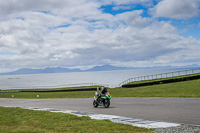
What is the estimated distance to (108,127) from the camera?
9141 mm

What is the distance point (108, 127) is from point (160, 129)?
1942 mm

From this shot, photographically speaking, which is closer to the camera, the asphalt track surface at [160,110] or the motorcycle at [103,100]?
the asphalt track surface at [160,110]

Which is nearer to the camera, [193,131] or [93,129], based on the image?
[193,131]

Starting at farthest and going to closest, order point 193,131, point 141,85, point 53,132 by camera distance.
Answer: point 141,85, point 53,132, point 193,131

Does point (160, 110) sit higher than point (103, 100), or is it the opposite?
point (103, 100)

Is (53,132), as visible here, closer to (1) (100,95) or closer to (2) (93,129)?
(2) (93,129)

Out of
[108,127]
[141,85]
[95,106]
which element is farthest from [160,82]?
[108,127]

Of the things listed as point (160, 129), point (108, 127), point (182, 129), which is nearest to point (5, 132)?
point (108, 127)

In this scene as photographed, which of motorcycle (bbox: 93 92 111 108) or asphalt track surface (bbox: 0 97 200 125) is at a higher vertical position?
motorcycle (bbox: 93 92 111 108)

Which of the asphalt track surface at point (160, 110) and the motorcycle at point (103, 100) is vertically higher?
the motorcycle at point (103, 100)

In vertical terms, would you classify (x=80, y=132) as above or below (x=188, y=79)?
below

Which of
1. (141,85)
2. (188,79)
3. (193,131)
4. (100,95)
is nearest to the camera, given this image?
(193,131)

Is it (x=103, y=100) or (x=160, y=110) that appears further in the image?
(x=103, y=100)

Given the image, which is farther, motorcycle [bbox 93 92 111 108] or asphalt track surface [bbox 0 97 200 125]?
motorcycle [bbox 93 92 111 108]
